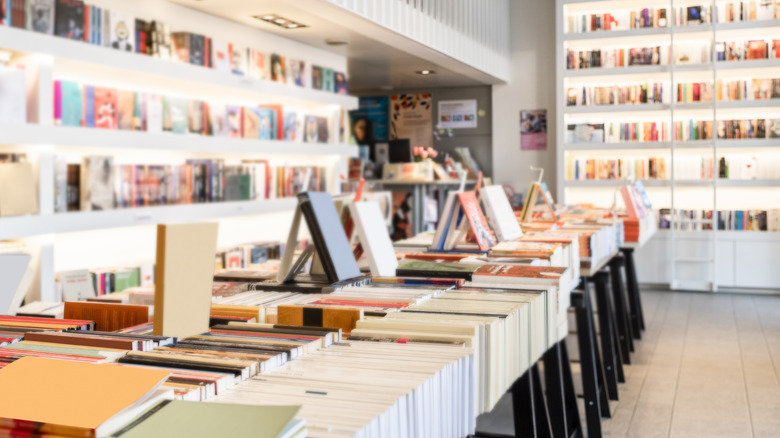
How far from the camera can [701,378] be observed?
4.64 metres

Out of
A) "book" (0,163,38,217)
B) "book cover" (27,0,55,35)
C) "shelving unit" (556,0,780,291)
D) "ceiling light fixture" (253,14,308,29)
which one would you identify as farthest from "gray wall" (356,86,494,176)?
"book" (0,163,38,217)

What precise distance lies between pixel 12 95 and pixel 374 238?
6.59ft

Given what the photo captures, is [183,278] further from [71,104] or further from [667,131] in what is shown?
[667,131]

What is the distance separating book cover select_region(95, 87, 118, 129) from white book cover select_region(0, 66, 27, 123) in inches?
21.7

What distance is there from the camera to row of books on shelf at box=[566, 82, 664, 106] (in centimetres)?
818

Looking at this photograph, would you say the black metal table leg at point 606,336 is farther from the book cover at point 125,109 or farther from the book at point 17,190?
the book at point 17,190

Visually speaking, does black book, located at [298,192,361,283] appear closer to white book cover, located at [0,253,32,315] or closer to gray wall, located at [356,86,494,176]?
white book cover, located at [0,253,32,315]

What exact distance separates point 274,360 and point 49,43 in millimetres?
2907

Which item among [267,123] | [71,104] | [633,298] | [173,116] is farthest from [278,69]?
[633,298]

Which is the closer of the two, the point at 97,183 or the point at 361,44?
the point at 97,183

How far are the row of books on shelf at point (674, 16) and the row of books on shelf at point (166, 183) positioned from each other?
3607 millimetres

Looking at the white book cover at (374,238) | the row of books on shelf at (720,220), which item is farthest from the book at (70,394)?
the row of books on shelf at (720,220)

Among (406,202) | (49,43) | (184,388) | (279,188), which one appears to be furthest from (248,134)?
(184,388)

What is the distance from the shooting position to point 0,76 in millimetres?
3697
